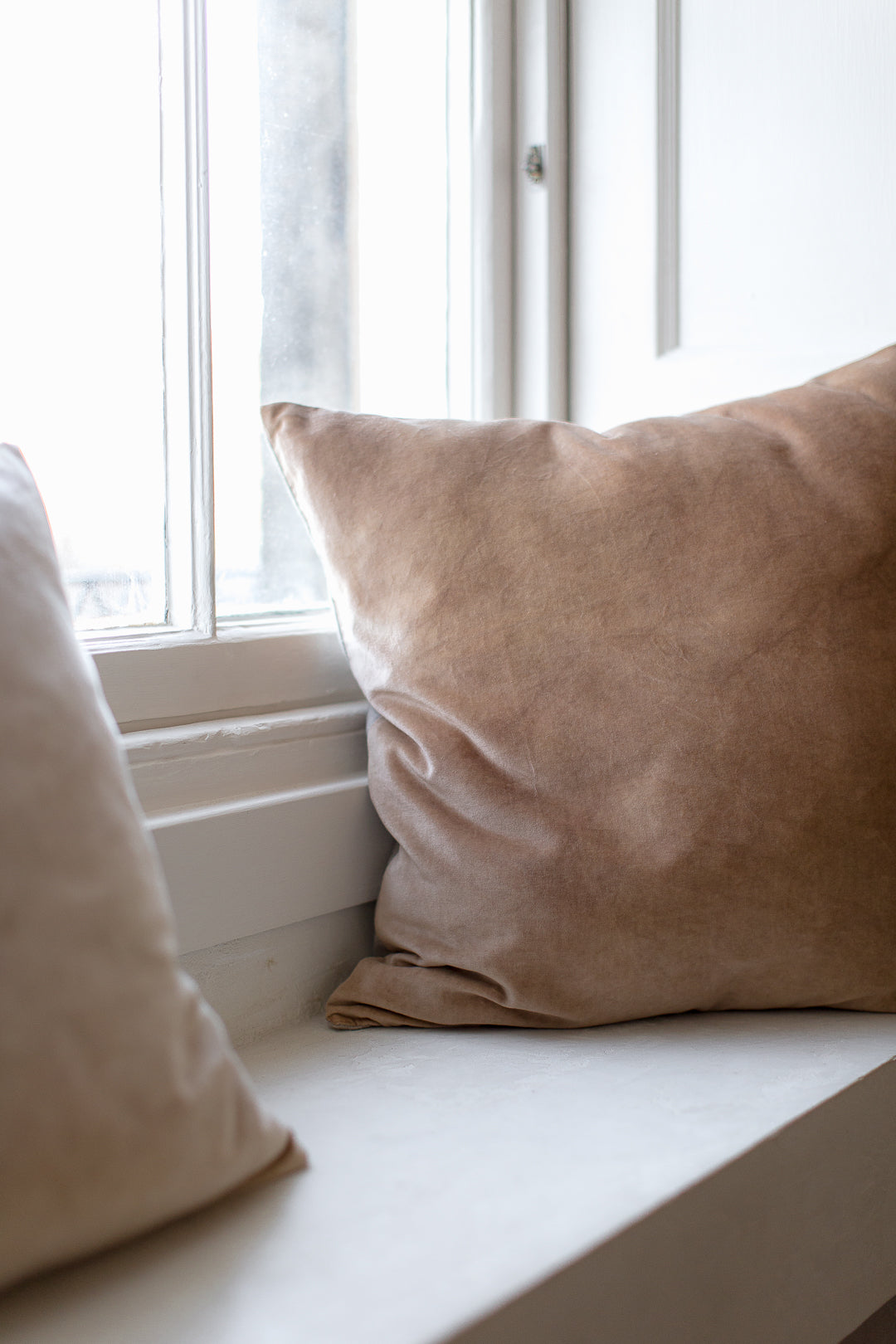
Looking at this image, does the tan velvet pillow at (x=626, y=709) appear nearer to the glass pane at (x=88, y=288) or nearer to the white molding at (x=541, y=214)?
the glass pane at (x=88, y=288)

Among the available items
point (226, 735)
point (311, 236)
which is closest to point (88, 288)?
point (311, 236)

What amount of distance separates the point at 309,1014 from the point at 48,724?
20.6 inches

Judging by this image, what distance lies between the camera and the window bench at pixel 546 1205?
21.8 inches

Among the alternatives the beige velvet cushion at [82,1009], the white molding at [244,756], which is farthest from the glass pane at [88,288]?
the beige velvet cushion at [82,1009]

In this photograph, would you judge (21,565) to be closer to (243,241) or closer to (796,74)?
(243,241)

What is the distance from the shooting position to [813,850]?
832 millimetres

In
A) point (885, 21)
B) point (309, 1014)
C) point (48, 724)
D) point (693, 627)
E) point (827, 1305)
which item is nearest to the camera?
point (48, 724)

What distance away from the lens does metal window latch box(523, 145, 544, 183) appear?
1.31m

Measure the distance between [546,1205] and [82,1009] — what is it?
289 mm

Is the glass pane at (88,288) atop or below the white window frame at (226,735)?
atop

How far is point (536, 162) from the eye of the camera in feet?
4.30

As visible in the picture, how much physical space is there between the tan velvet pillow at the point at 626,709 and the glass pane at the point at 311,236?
174mm

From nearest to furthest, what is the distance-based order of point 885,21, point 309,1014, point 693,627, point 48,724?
point 48,724 < point 693,627 < point 309,1014 < point 885,21

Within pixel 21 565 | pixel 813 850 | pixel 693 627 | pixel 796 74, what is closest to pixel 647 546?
pixel 693 627
